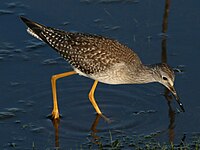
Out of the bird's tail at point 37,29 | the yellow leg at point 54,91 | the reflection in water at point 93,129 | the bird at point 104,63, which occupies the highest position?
the bird's tail at point 37,29

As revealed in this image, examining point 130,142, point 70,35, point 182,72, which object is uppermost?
point 70,35

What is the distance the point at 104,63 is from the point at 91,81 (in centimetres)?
114

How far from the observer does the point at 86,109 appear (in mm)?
10359

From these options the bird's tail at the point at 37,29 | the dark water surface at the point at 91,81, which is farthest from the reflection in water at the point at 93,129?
the bird's tail at the point at 37,29

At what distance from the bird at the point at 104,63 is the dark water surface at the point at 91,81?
1.02 feet

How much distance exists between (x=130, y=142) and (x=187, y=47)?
9.00ft

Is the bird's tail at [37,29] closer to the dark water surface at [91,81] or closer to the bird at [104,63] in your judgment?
the bird at [104,63]

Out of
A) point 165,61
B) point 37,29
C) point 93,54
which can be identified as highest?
point 37,29

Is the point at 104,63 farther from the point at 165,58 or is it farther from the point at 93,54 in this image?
the point at 165,58

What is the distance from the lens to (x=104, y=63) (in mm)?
9883

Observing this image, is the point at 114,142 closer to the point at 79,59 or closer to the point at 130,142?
the point at 130,142

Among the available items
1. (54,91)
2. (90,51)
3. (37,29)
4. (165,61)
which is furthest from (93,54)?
(165,61)

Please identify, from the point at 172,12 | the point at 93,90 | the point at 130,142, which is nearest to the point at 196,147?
the point at 130,142

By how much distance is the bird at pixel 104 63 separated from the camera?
9.88 meters
